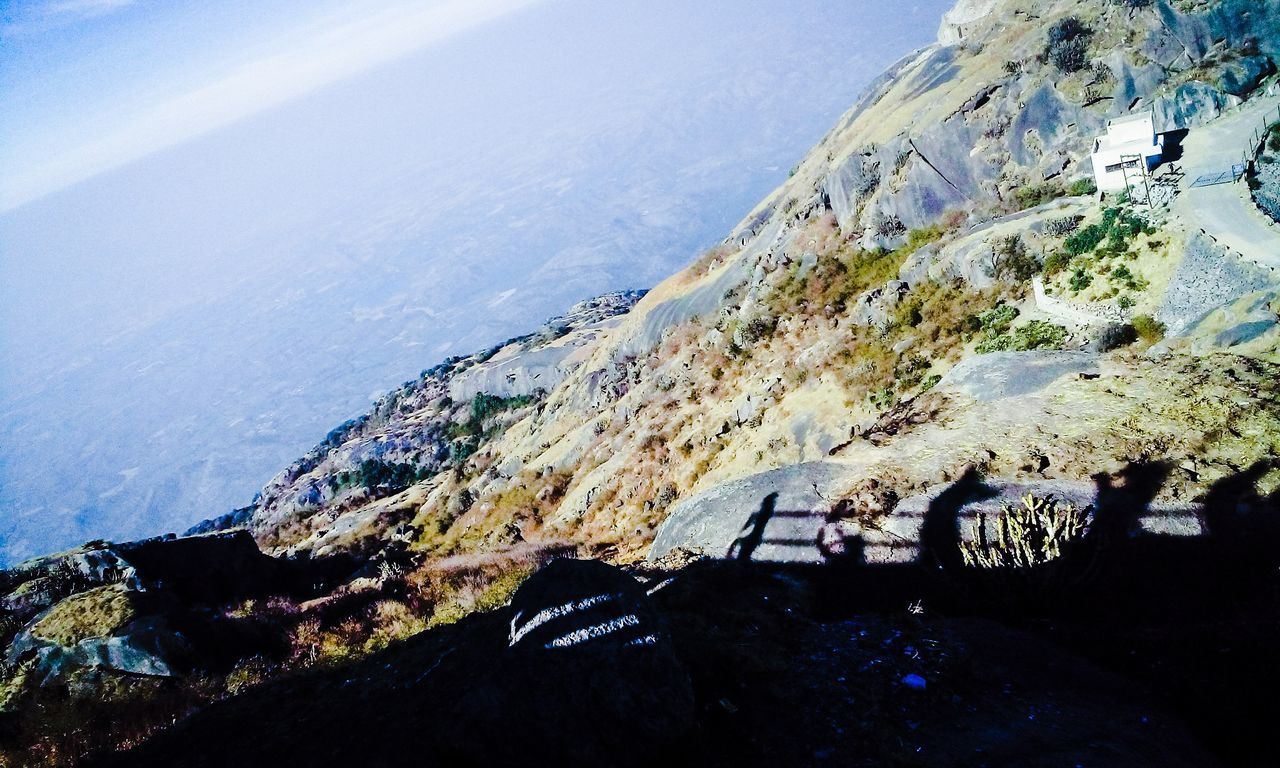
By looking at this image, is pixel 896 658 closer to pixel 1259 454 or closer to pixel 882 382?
pixel 1259 454

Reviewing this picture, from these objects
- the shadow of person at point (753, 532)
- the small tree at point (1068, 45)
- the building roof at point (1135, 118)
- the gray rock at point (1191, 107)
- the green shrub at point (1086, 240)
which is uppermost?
the small tree at point (1068, 45)

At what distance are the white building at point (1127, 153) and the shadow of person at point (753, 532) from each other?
1991 cm

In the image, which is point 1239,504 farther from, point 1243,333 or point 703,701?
point 703,701

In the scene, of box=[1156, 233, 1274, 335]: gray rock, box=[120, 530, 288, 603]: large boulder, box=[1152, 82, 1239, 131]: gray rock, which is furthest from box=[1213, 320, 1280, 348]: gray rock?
box=[120, 530, 288, 603]: large boulder

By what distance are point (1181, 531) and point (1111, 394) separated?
398 cm

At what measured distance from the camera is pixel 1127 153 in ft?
Result: 73.0

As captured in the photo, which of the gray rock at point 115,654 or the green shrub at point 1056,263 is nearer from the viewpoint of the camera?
the gray rock at point 115,654

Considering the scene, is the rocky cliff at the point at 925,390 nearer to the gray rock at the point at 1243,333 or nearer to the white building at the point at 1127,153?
the gray rock at the point at 1243,333

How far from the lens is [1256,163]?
813 inches

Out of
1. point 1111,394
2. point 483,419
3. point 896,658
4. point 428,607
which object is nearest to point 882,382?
point 1111,394

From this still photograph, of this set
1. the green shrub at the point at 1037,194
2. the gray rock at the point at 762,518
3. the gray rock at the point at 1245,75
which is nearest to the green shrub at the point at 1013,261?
the green shrub at the point at 1037,194

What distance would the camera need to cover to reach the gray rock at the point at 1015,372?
13.6 meters

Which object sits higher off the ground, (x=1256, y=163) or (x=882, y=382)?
(x=1256, y=163)

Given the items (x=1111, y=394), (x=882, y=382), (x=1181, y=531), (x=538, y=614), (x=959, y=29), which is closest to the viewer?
(x=538, y=614)
